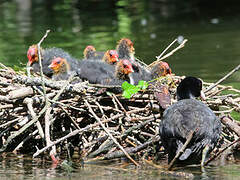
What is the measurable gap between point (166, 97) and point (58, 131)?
1.27m

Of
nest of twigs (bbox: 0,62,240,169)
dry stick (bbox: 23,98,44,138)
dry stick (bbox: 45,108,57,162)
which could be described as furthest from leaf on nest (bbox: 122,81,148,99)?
dry stick (bbox: 23,98,44,138)

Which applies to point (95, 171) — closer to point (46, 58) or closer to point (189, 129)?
point (189, 129)

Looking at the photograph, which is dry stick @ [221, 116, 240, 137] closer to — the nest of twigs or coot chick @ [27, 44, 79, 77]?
the nest of twigs

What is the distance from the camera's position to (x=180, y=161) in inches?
213

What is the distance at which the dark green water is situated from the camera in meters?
5.62

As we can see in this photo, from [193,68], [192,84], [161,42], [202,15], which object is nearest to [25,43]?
[161,42]

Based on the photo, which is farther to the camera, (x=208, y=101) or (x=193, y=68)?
(x=193, y=68)

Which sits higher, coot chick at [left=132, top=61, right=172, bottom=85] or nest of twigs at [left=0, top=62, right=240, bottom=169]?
coot chick at [left=132, top=61, right=172, bottom=85]

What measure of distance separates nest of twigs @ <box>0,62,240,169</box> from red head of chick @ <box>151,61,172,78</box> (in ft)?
1.34

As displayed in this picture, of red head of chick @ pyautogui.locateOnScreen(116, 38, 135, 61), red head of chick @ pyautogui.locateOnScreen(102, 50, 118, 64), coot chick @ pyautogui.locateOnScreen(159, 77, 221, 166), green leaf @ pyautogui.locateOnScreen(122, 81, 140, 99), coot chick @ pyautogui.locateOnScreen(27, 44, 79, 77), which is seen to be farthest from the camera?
red head of chick @ pyautogui.locateOnScreen(116, 38, 135, 61)

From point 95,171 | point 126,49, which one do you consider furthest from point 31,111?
point 126,49

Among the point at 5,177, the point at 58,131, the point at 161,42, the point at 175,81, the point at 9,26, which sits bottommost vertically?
the point at 5,177

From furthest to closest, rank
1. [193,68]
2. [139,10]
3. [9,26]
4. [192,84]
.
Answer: [139,10]
[9,26]
[193,68]
[192,84]

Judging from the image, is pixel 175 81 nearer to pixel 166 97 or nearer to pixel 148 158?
pixel 166 97
